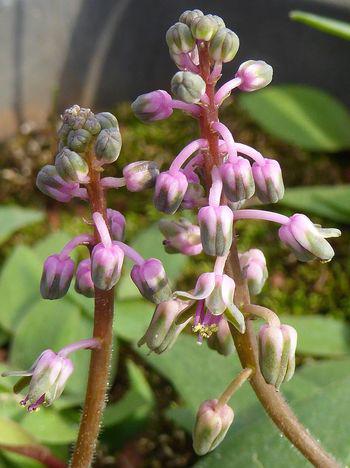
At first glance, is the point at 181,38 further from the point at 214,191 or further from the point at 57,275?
the point at 57,275

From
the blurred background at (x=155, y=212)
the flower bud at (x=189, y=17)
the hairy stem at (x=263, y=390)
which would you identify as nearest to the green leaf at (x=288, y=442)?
the blurred background at (x=155, y=212)

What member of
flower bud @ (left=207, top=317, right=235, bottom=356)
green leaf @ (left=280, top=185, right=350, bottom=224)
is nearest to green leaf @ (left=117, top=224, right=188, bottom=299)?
green leaf @ (left=280, top=185, right=350, bottom=224)

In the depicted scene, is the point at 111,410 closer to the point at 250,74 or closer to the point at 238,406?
the point at 238,406

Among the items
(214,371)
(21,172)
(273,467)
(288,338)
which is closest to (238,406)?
(214,371)

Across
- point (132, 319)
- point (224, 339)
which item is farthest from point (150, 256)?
point (224, 339)

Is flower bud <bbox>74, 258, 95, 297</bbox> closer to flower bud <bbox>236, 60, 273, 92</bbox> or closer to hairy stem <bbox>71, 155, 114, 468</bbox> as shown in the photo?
hairy stem <bbox>71, 155, 114, 468</bbox>

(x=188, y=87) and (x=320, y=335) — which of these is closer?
(x=188, y=87)
